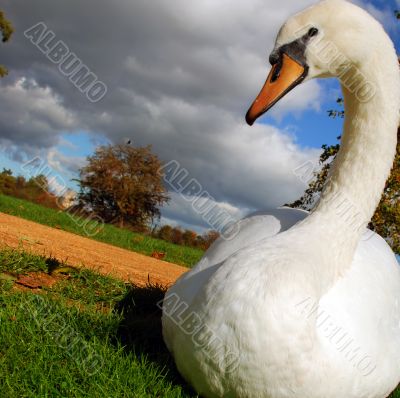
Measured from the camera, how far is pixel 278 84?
2.81 meters

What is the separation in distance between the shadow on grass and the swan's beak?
152 cm

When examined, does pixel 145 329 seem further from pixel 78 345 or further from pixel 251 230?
pixel 251 230

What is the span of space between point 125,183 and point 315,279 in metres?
34.4

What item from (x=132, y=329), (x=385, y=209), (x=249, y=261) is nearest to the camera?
(x=249, y=261)

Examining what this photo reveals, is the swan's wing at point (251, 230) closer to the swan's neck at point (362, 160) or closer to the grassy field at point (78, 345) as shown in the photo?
the swan's neck at point (362, 160)

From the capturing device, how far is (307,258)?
2.72m

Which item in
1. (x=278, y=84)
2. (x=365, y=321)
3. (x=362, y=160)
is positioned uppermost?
(x=278, y=84)

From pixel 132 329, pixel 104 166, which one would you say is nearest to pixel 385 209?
A: pixel 132 329

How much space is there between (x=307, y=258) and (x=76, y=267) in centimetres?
297

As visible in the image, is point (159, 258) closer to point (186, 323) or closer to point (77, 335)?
point (77, 335)

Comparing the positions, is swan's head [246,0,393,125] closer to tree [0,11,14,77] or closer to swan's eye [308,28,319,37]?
swan's eye [308,28,319,37]

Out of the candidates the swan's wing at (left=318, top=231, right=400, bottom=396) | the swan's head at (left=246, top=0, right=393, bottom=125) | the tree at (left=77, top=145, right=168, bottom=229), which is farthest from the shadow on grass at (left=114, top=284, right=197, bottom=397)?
the tree at (left=77, top=145, right=168, bottom=229)

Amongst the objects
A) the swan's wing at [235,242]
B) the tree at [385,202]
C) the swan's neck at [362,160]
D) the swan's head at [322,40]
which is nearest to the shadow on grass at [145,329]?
the swan's wing at [235,242]

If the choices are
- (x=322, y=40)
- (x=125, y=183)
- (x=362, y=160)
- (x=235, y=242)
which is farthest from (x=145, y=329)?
(x=125, y=183)
